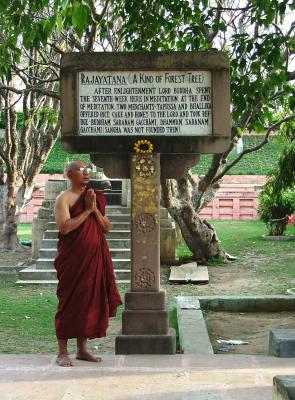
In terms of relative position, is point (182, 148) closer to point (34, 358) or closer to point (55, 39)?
point (34, 358)

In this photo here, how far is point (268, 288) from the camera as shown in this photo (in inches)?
402

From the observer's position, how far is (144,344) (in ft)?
18.7

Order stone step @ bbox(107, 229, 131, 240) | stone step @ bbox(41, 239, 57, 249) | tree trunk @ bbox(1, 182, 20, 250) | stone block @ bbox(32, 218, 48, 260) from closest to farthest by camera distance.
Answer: stone step @ bbox(41, 239, 57, 249)
stone step @ bbox(107, 229, 131, 240)
stone block @ bbox(32, 218, 48, 260)
tree trunk @ bbox(1, 182, 20, 250)

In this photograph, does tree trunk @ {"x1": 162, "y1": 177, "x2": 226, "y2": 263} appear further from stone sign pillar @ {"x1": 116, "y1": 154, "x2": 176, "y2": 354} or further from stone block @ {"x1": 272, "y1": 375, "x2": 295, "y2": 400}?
stone block @ {"x1": 272, "y1": 375, "x2": 295, "y2": 400}

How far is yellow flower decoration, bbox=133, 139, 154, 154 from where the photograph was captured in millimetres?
5875

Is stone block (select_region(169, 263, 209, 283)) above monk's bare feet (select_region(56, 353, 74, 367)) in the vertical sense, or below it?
below

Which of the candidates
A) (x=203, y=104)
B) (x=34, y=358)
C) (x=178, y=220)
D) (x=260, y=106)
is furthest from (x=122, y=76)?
(x=178, y=220)

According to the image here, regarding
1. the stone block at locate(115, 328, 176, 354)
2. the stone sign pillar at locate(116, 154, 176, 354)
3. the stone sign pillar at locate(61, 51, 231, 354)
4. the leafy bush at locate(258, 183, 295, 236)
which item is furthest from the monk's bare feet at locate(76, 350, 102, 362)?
the leafy bush at locate(258, 183, 295, 236)

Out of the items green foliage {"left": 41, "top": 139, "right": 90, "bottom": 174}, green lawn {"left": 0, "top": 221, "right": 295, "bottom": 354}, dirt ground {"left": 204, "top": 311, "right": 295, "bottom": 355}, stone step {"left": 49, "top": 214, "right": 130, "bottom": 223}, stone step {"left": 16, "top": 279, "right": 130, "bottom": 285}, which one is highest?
green foliage {"left": 41, "top": 139, "right": 90, "bottom": 174}

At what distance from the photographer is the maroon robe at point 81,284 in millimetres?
5312

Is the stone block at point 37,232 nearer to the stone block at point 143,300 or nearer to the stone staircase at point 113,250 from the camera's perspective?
the stone staircase at point 113,250

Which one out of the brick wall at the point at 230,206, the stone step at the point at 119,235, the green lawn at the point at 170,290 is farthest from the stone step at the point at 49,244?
the brick wall at the point at 230,206

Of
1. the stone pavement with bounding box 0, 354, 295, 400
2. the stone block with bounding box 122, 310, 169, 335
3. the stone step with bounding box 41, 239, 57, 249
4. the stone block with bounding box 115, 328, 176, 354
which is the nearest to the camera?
the stone pavement with bounding box 0, 354, 295, 400

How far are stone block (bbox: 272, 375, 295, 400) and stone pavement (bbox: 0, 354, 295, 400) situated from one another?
1181 millimetres
